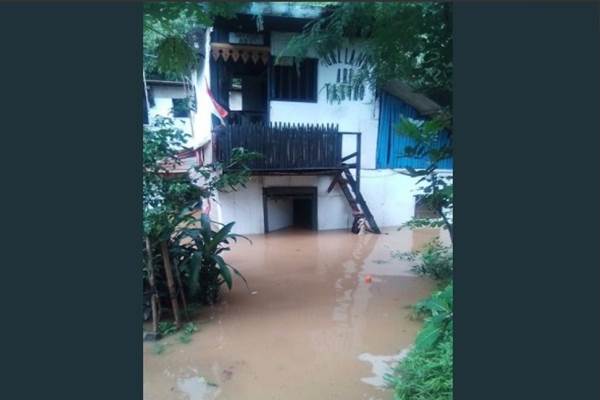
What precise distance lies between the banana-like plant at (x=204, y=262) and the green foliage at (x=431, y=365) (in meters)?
2.47

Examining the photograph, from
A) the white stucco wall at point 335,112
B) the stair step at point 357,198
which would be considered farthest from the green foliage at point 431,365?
the white stucco wall at point 335,112

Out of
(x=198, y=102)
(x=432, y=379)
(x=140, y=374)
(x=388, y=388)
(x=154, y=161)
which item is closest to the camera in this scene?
(x=140, y=374)

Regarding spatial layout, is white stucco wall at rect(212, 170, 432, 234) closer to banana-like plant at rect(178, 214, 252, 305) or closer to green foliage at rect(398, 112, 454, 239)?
banana-like plant at rect(178, 214, 252, 305)

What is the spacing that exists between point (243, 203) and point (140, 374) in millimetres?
8762

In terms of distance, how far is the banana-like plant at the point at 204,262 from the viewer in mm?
4996

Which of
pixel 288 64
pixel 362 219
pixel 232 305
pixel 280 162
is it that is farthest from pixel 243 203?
pixel 232 305

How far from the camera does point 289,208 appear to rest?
37.4 ft

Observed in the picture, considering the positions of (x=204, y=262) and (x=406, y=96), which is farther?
(x=406, y=96)

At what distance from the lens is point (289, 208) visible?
11.4m

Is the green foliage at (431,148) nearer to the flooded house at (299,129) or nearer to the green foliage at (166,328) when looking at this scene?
the green foliage at (166,328)

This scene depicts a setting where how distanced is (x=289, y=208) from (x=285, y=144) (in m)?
2.29

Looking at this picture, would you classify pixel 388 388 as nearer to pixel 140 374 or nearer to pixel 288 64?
pixel 140 374

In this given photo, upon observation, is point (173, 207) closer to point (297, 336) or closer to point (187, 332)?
point (187, 332)

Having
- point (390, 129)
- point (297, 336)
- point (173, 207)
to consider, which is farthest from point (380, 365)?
point (390, 129)
